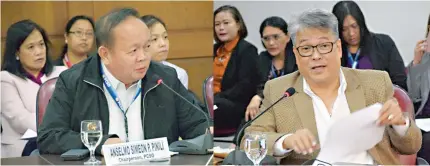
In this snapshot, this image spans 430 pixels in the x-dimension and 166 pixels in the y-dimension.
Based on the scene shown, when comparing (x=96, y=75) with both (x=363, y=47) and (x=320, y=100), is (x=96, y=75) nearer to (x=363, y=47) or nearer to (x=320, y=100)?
(x=320, y=100)

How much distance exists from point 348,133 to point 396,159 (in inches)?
12.4

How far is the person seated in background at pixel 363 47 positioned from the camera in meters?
2.85

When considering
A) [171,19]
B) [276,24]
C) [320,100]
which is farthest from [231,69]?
[320,100]

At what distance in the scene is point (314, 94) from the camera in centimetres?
280

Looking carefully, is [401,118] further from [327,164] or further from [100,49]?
[100,49]

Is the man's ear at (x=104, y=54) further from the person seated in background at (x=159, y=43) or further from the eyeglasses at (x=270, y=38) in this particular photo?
the eyeglasses at (x=270, y=38)

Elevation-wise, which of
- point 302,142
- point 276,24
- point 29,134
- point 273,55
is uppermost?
point 276,24

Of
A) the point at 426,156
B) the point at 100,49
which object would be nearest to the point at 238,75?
the point at 100,49

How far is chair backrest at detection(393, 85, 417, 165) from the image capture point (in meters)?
2.77

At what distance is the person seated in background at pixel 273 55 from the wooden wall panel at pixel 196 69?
→ 330mm

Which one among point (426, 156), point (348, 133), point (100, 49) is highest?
point (100, 49)

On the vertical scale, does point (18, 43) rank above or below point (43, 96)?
above

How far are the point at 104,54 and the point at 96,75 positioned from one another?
0.12m

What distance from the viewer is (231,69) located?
3.15 m
